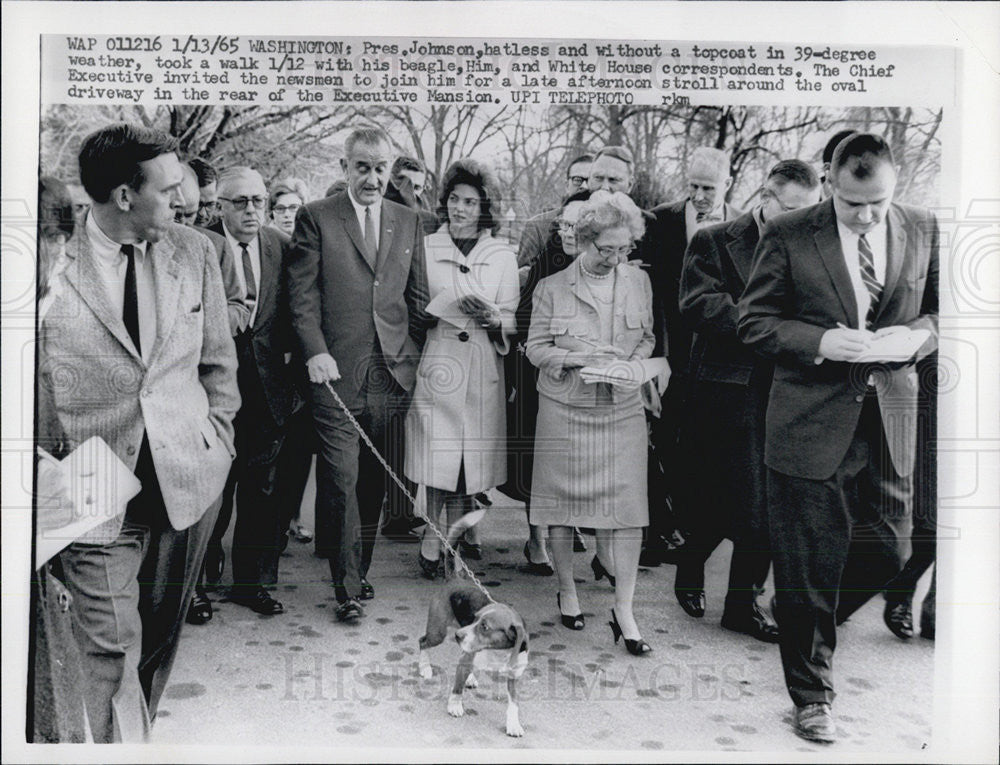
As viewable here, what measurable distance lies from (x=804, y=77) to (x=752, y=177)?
1.64ft

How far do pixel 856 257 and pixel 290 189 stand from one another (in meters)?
2.57

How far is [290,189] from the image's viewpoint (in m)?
5.20

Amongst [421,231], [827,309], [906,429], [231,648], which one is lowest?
[231,648]

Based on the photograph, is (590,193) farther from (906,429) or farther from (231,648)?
(231,648)

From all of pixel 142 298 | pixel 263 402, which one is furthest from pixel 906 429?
pixel 142 298

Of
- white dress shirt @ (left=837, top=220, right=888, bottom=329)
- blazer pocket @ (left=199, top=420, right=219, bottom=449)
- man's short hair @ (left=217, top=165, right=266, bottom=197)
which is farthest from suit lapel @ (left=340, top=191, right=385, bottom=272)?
white dress shirt @ (left=837, top=220, right=888, bottom=329)

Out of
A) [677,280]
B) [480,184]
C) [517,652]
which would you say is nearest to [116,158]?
[480,184]

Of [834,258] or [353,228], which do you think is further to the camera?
[353,228]

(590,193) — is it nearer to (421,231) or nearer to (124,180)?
(421,231)

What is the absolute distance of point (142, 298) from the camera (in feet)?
16.6

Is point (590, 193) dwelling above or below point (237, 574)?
above

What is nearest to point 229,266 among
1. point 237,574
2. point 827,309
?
point 237,574

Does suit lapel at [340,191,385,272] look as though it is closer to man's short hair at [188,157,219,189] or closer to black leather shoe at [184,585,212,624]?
man's short hair at [188,157,219,189]

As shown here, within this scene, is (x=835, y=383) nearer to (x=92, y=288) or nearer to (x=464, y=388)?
(x=464, y=388)
